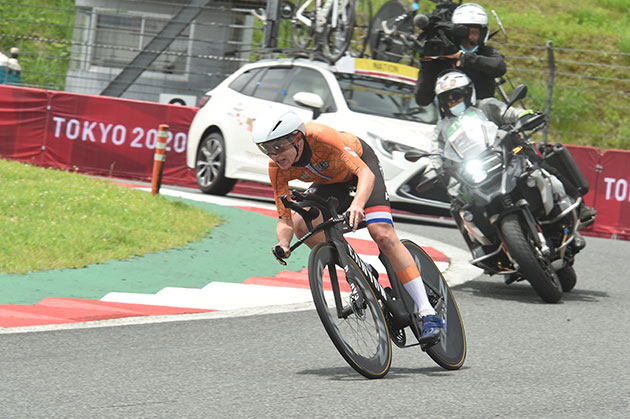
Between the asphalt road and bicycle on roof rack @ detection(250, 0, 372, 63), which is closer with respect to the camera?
the asphalt road

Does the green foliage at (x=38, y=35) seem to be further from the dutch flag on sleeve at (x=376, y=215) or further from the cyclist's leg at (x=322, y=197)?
the dutch flag on sleeve at (x=376, y=215)

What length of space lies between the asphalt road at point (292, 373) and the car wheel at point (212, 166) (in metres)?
7.16

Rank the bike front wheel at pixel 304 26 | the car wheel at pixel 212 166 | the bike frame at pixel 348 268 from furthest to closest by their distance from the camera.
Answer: the bike front wheel at pixel 304 26, the car wheel at pixel 212 166, the bike frame at pixel 348 268

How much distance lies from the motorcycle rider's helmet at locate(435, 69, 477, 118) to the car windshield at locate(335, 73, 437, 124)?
4.34 m

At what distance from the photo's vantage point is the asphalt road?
16.3 feet

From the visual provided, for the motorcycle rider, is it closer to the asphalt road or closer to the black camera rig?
the black camera rig

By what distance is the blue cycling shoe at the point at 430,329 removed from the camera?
5.90 m

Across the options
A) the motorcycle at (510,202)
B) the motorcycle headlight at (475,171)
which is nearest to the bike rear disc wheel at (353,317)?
the motorcycle at (510,202)

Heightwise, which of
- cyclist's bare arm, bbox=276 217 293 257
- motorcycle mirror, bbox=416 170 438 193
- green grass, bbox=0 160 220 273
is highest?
motorcycle mirror, bbox=416 170 438 193

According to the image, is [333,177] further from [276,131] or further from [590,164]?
[590,164]

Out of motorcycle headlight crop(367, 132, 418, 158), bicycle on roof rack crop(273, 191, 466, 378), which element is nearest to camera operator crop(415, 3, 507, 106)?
motorcycle headlight crop(367, 132, 418, 158)

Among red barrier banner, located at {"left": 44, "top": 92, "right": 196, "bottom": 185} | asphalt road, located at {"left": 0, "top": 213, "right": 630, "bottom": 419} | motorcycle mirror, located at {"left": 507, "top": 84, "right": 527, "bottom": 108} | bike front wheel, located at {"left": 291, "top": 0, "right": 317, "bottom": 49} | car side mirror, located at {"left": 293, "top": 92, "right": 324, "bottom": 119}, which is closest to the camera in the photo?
asphalt road, located at {"left": 0, "top": 213, "right": 630, "bottom": 419}

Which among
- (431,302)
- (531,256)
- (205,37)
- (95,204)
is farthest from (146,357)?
(205,37)

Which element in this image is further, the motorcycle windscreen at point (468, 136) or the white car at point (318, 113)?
the white car at point (318, 113)
